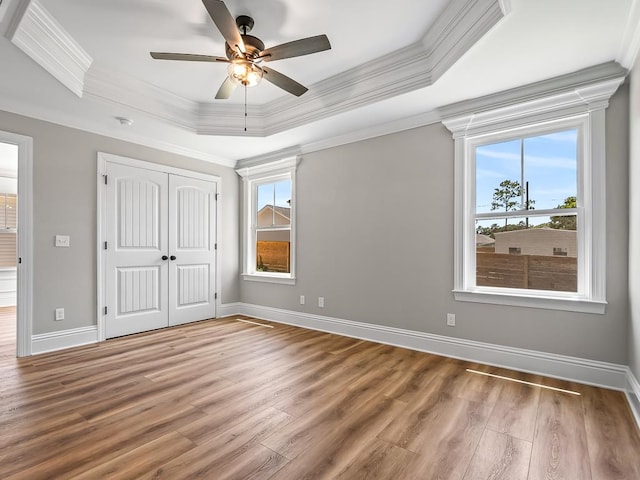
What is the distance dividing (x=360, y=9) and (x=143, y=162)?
3216 millimetres

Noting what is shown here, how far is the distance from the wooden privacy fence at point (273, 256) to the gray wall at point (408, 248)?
0.32m

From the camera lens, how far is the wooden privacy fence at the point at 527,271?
2840mm

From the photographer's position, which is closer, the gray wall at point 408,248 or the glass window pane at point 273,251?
the gray wall at point 408,248

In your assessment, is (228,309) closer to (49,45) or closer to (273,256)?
(273,256)

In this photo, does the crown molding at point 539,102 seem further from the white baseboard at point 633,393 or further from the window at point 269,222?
the window at point 269,222

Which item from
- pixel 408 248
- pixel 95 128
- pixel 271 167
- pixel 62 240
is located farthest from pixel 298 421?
pixel 95 128

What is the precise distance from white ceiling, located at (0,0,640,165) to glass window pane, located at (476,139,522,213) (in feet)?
1.84

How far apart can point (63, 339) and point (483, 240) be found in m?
4.52

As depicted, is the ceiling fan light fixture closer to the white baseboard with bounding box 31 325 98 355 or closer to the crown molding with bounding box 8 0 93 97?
the crown molding with bounding box 8 0 93 97

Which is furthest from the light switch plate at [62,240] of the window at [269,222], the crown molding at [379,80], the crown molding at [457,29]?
the crown molding at [457,29]

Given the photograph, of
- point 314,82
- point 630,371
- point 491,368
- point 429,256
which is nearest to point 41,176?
point 314,82

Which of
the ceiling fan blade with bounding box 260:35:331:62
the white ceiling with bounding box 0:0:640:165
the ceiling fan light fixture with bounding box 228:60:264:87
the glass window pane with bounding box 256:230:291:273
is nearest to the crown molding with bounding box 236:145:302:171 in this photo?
the white ceiling with bounding box 0:0:640:165

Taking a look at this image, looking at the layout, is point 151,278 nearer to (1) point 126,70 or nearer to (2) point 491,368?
(1) point 126,70

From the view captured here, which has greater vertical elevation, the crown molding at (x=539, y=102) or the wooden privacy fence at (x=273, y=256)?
the crown molding at (x=539, y=102)
